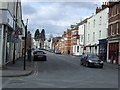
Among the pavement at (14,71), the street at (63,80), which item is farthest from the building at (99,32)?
the pavement at (14,71)

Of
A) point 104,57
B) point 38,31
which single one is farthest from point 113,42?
point 38,31

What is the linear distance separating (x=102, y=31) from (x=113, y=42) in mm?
8044

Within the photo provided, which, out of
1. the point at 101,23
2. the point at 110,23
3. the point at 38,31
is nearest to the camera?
the point at 110,23

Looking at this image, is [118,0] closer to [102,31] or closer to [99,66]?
[102,31]

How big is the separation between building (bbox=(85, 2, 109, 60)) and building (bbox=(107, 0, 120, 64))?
3.31 metres

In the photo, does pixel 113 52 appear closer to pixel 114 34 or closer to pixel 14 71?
pixel 114 34

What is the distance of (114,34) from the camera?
116 ft

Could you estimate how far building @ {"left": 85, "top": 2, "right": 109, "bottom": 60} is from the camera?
137ft

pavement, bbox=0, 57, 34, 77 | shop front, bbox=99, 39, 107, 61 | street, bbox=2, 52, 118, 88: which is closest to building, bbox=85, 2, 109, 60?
shop front, bbox=99, 39, 107, 61

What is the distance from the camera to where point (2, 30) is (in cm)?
1955

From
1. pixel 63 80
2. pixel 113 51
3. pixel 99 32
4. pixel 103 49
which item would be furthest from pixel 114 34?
pixel 63 80

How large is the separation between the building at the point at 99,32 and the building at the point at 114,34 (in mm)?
3312

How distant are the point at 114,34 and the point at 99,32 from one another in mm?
10331

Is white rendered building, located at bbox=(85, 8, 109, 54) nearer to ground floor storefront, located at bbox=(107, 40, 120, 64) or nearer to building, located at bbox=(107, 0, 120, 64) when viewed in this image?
building, located at bbox=(107, 0, 120, 64)
